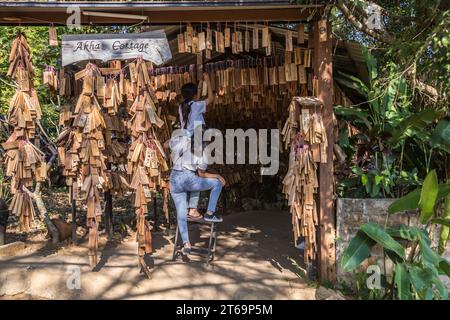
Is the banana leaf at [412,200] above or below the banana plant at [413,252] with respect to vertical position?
above

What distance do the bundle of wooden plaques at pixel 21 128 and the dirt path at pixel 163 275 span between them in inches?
22.4

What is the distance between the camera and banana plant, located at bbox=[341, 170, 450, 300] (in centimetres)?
304

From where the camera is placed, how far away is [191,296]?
3.56 meters

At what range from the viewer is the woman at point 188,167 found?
4172mm

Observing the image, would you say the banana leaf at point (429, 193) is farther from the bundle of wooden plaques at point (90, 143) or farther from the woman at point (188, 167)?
the bundle of wooden plaques at point (90, 143)

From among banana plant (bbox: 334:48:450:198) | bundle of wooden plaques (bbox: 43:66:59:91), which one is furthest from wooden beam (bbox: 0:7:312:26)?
banana plant (bbox: 334:48:450:198)

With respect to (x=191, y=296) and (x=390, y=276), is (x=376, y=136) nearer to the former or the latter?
(x=390, y=276)

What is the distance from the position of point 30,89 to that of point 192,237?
2.72 metres

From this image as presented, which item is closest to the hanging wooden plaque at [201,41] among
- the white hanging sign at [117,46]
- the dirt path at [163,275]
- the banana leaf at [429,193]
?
the white hanging sign at [117,46]

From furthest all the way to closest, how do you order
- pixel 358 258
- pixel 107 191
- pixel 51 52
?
1. pixel 51 52
2. pixel 107 191
3. pixel 358 258

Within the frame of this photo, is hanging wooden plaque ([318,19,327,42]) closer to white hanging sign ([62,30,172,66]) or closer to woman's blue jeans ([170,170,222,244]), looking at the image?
white hanging sign ([62,30,172,66])

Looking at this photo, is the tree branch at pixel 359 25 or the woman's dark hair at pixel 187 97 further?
the woman's dark hair at pixel 187 97

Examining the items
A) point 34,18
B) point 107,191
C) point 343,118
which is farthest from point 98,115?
point 343,118
